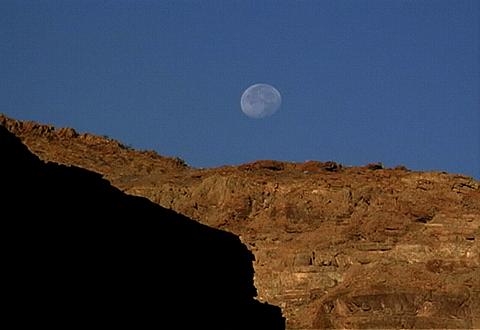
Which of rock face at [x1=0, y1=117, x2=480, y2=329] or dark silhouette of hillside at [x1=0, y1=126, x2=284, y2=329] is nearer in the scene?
dark silhouette of hillside at [x1=0, y1=126, x2=284, y2=329]

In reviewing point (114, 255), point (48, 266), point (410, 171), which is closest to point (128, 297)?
point (114, 255)

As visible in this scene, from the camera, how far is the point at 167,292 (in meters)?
33.1

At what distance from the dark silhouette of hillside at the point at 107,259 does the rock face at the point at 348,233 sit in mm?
9436

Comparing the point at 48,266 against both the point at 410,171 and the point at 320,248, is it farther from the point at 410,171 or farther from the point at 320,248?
the point at 410,171

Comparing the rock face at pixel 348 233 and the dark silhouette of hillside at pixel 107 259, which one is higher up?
the rock face at pixel 348 233

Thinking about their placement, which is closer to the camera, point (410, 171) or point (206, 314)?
point (206, 314)

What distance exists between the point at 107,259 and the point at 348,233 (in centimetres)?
2836

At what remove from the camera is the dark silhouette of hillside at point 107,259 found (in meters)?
21.1

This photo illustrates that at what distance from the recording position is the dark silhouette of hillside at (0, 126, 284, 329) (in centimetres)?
2106

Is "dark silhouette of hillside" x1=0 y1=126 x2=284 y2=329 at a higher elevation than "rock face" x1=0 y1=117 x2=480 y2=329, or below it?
below

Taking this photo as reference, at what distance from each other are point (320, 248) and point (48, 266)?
1284 inches

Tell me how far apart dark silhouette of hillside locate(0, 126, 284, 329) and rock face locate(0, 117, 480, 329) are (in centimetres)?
944

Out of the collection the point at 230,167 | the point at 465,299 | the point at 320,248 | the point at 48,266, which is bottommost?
the point at 48,266

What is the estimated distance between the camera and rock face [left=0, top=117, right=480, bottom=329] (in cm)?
4906
